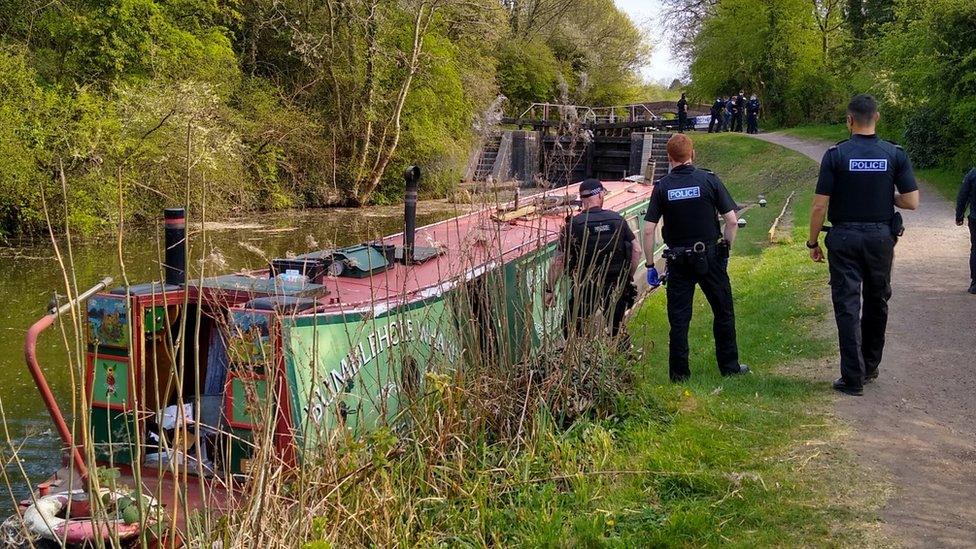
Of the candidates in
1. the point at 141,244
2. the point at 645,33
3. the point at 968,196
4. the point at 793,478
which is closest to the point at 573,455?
the point at 793,478

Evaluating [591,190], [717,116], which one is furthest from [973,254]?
[717,116]

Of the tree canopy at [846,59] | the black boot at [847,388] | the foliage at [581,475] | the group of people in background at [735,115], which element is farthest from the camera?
the group of people in background at [735,115]

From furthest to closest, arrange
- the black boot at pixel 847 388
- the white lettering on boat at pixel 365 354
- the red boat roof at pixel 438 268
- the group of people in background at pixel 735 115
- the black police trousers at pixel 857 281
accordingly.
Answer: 1. the group of people in background at pixel 735 115
2. the black boot at pixel 847 388
3. the black police trousers at pixel 857 281
4. the red boat roof at pixel 438 268
5. the white lettering on boat at pixel 365 354

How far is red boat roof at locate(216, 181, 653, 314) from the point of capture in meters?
5.02

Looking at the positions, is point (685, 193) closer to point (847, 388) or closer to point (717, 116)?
point (847, 388)

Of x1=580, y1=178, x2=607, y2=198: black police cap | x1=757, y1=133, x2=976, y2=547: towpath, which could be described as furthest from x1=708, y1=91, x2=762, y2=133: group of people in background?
x1=580, y1=178, x2=607, y2=198: black police cap

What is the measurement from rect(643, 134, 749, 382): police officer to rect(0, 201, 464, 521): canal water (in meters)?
2.32

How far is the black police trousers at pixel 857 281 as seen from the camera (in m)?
5.12

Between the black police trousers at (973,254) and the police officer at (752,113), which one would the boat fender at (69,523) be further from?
the police officer at (752,113)

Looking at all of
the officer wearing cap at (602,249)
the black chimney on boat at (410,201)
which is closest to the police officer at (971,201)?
the officer wearing cap at (602,249)

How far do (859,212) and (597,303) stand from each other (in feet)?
5.44

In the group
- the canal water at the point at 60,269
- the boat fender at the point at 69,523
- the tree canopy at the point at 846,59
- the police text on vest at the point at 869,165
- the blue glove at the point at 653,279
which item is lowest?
the canal water at the point at 60,269

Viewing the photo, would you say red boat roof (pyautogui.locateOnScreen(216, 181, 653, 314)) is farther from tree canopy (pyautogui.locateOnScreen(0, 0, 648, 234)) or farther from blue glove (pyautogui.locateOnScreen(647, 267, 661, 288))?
tree canopy (pyautogui.locateOnScreen(0, 0, 648, 234))

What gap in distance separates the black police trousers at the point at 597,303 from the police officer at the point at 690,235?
34 centimetres
